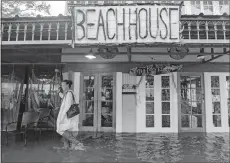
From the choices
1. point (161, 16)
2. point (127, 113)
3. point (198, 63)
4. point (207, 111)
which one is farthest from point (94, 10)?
point (207, 111)

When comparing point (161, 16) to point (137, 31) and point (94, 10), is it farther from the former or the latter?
point (94, 10)

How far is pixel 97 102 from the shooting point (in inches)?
326

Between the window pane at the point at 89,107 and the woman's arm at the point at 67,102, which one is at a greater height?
the woman's arm at the point at 67,102

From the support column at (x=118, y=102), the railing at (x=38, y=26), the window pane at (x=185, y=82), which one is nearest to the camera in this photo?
the railing at (x=38, y=26)

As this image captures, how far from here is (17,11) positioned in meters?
11.6

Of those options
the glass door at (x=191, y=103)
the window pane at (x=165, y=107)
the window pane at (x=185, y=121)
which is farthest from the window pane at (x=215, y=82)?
the window pane at (x=165, y=107)

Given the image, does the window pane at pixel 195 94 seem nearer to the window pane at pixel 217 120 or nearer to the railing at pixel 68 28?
the window pane at pixel 217 120

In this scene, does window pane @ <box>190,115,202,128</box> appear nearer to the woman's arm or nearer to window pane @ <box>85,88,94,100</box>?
window pane @ <box>85,88,94,100</box>

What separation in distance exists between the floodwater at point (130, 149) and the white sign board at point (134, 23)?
8.98ft

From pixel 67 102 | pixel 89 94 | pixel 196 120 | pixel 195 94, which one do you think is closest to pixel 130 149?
pixel 67 102

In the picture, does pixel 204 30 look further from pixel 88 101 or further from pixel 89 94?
pixel 88 101

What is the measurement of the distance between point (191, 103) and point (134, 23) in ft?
15.5

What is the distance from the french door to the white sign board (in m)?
3.30

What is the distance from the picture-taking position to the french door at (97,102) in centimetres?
820
